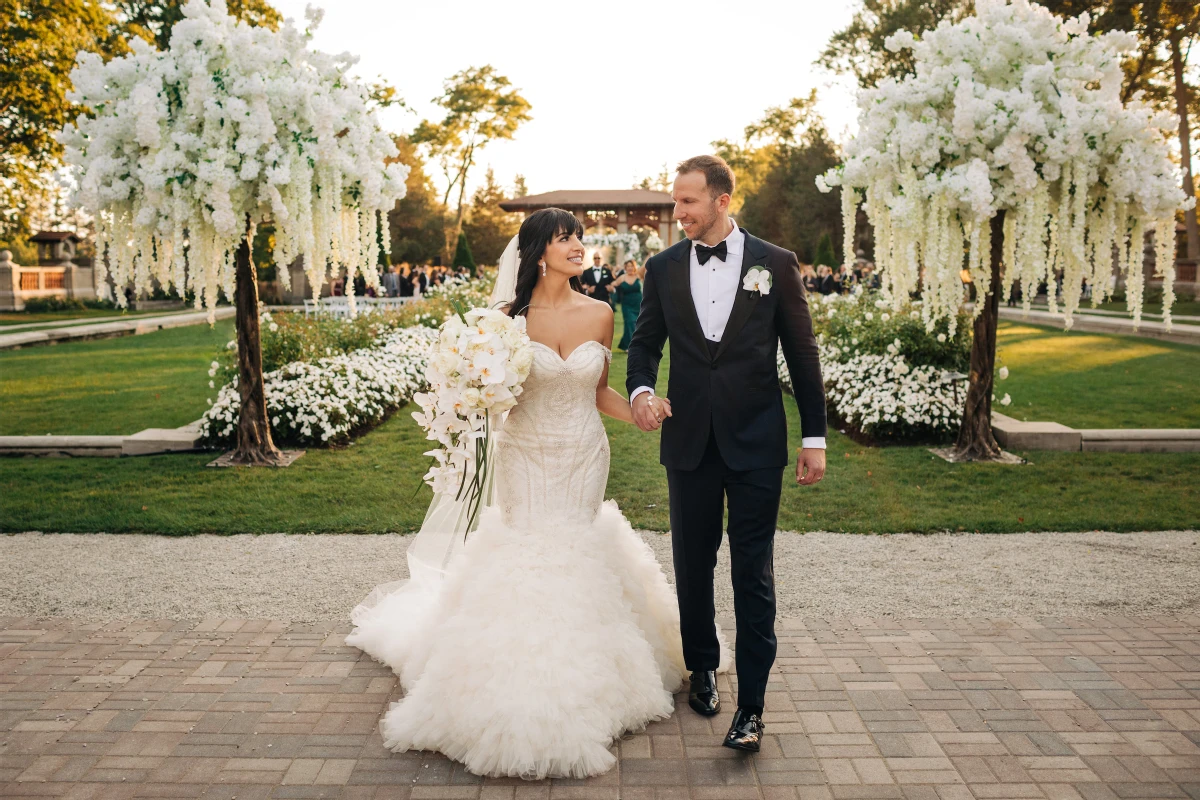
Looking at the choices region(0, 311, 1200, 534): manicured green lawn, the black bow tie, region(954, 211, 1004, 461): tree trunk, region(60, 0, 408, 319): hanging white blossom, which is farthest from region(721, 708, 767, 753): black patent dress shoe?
region(954, 211, 1004, 461): tree trunk

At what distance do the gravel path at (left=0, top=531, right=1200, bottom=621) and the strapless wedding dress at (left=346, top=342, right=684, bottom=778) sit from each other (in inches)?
50.8

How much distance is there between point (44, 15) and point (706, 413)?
2730 cm

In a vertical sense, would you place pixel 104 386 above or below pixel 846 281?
below

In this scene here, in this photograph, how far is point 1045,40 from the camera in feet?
25.2

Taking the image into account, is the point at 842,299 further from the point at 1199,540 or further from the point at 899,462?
the point at 1199,540

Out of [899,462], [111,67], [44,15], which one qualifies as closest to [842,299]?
[899,462]

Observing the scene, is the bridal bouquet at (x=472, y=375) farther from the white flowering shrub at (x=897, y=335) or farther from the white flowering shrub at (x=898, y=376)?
the white flowering shrub at (x=897, y=335)

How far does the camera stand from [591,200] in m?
48.8

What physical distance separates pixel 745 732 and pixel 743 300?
171 cm

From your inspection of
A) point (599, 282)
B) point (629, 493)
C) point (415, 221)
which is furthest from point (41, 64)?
point (415, 221)

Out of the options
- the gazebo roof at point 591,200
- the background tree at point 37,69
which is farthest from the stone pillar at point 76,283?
the gazebo roof at point 591,200

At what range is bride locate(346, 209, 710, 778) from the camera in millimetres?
3451

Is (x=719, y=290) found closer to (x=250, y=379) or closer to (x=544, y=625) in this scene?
(x=544, y=625)

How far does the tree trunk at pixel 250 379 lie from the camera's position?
8.78 meters
